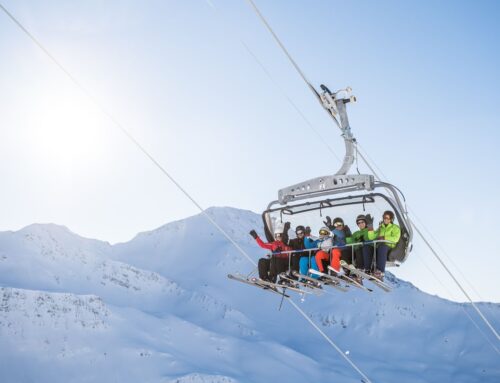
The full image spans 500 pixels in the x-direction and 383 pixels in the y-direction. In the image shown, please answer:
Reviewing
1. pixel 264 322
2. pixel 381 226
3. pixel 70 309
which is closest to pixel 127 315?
pixel 70 309

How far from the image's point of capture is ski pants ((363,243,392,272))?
971cm

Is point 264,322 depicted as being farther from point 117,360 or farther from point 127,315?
point 117,360

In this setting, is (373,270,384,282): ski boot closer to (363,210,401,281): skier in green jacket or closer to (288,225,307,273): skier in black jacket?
(363,210,401,281): skier in green jacket

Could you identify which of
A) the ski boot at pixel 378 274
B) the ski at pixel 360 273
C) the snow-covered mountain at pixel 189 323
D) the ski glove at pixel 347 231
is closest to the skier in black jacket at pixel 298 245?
the ski glove at pixel 347 231

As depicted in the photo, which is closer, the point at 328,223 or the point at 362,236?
the point at 362,236

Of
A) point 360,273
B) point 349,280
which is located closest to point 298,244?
point 349,280

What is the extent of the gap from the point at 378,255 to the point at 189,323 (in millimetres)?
82349

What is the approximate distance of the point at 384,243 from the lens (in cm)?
970

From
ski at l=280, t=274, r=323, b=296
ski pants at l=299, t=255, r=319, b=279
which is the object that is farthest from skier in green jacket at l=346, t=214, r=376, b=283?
ski at l=280, t=274, r=323, b=296

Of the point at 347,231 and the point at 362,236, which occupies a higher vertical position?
the point at 347,231

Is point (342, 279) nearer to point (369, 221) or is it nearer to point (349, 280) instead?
point (349, 280)

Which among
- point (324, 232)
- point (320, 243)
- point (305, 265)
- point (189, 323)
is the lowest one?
point (305, 265)

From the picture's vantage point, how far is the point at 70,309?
2815 inches

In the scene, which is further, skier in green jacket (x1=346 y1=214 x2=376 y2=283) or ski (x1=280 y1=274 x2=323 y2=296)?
ski (x1=280 y1=274 x2=323 y2=296)
